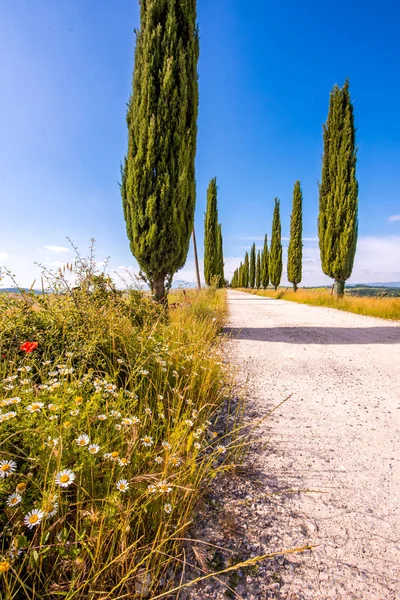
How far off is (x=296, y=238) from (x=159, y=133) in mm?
20212

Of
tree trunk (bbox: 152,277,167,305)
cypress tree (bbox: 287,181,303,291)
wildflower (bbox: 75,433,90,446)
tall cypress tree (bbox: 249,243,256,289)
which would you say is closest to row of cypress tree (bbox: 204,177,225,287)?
cypress tree (bbox: 287,181,303,291)

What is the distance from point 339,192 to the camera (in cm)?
1346

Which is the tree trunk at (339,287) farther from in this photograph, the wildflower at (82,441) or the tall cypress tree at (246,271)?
the tall cypress tree at (246,271)

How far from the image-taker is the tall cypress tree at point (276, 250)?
2758cm

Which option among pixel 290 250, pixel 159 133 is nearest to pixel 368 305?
pixel 159 133

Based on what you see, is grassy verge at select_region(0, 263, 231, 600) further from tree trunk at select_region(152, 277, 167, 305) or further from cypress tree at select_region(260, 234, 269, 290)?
cypress tree at select_region(260, 234, 269, 290)

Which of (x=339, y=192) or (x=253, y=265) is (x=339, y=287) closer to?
(x=339, y=192)

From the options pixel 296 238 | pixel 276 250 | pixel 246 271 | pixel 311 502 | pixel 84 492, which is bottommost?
pixel 311 502

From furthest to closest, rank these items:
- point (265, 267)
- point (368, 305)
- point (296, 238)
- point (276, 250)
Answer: point (265, 267)
point (276, 250)
point (296, 238)
point (368, 305)

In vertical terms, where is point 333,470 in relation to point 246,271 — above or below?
below

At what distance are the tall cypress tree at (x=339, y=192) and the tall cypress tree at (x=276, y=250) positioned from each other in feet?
43.6

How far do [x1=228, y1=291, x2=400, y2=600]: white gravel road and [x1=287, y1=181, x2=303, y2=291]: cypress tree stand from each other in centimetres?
2085

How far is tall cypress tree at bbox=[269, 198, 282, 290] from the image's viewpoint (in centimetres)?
2758

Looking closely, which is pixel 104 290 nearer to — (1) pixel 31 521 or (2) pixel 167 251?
(2) pixel 167 251
